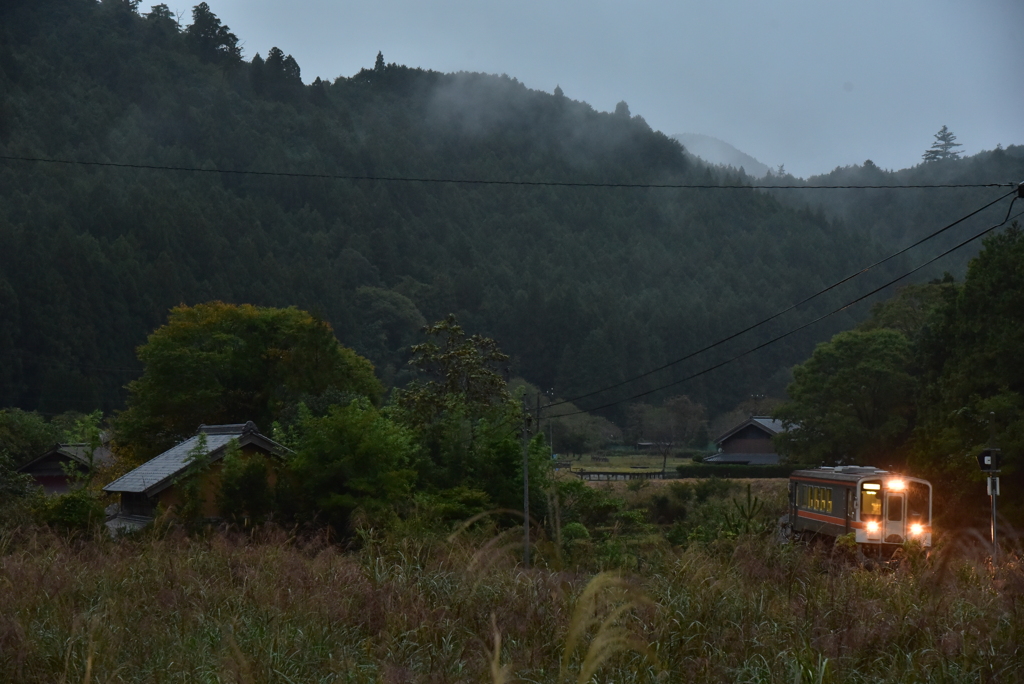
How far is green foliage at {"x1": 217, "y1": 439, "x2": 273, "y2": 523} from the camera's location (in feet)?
74.5

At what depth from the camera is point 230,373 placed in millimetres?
47594

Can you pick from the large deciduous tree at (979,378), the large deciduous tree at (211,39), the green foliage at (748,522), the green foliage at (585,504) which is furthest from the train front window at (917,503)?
the large deciduous tree at (211,39)

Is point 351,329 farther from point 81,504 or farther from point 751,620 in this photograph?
point 751,620

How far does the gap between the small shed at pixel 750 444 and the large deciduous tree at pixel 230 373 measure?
3604cm

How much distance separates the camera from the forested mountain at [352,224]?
268ft

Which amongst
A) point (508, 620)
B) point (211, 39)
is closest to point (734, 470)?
point (508, 620)

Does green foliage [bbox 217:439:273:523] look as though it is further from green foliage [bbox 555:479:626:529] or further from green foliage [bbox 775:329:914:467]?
green foliage [bbox 775:329:914:467]

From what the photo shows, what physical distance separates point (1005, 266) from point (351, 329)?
67.4m

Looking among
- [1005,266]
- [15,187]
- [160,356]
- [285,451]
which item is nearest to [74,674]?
[285,451]

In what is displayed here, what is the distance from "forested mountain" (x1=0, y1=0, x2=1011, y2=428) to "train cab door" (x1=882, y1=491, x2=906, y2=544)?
6067 cm

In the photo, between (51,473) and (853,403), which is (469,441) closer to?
(853,403)

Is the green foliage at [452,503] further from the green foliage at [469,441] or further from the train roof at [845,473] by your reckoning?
the train roof at [845,473]

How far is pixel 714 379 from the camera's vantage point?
99.8m

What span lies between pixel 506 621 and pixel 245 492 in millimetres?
16923
